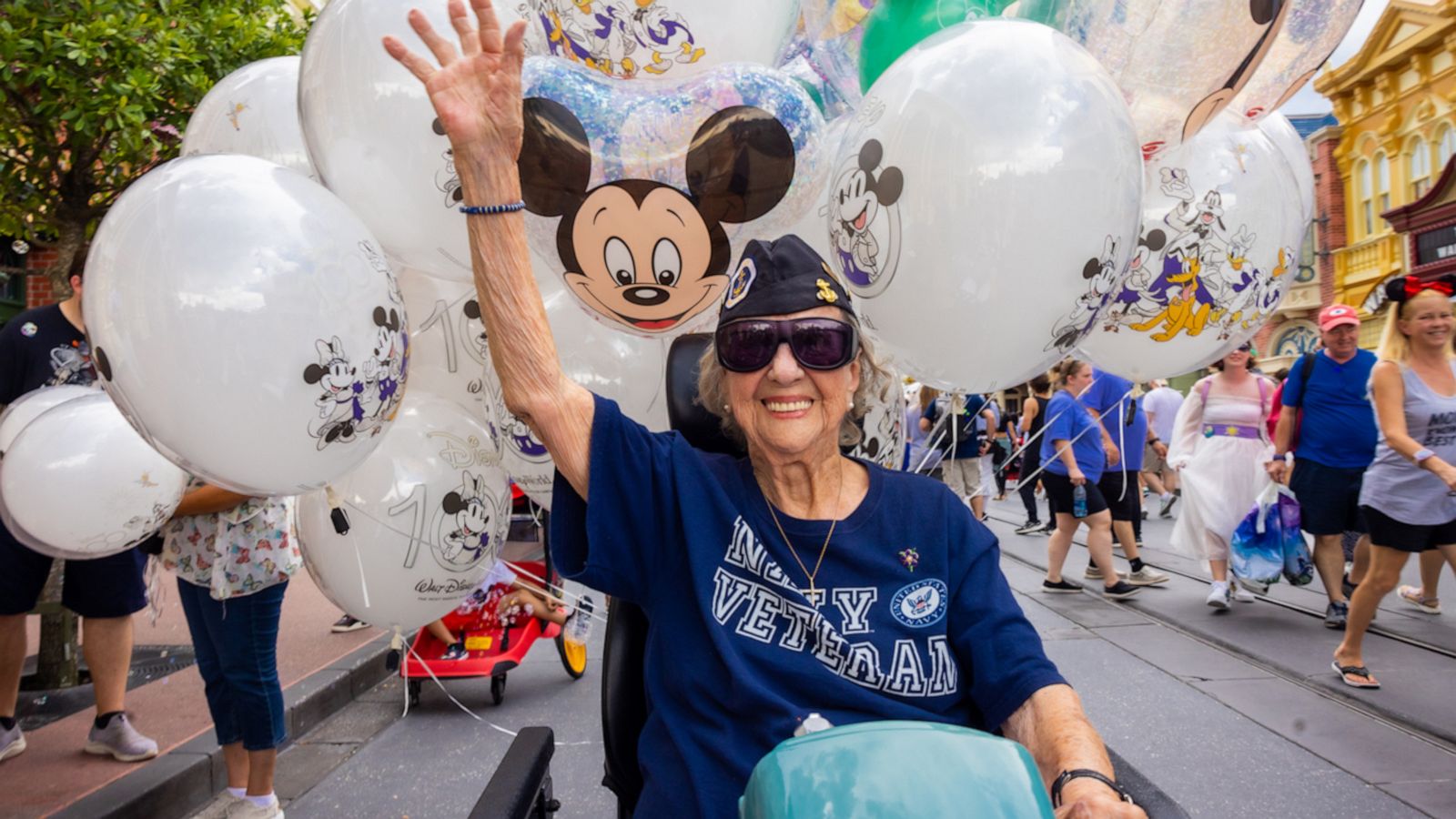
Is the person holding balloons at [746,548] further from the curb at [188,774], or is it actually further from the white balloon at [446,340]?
the curb at [188,774]

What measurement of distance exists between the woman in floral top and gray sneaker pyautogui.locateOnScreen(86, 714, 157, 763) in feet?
2.63

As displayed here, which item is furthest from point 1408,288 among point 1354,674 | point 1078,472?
point 1078,472

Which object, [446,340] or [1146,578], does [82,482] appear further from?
[1146,578]

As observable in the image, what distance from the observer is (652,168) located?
1.83 metres

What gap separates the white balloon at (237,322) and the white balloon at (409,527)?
50 cm

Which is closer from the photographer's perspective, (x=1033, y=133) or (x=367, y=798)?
(x=1033, y=133)

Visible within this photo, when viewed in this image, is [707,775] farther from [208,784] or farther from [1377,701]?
[1377,701]

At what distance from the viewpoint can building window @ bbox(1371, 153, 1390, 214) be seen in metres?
18.6

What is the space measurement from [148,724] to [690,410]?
3.53 meters

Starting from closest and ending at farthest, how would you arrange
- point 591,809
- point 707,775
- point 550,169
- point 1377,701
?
point 707,775 → point 550,169 → point 591,809 → point 1377,701

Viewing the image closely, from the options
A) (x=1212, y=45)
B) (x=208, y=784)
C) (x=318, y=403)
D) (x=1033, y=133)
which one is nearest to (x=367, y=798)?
(x=208, y=784)

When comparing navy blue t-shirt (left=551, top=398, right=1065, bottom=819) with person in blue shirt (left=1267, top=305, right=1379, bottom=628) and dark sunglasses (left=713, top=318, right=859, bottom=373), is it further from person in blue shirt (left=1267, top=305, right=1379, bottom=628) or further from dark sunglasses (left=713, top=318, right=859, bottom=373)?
person in blue shirt (left=1267, top=305, right=1379, bottom=628)

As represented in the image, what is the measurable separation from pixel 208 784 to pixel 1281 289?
4.04 m

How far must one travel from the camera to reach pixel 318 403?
5.48ft
